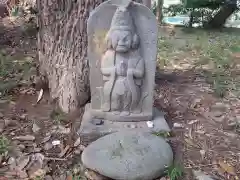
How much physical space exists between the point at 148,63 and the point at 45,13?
1.18m

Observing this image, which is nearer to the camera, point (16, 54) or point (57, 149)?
point (57, 149)

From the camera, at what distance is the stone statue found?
2.72 metres

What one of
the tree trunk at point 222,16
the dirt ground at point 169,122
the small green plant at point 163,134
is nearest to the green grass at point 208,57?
the dirt ground at point 169,122

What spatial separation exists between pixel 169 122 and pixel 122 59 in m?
0.79

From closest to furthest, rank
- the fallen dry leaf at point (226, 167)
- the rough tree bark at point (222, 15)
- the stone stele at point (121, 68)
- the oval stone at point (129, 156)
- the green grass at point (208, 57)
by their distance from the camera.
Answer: the oval stone at point (129, 156), the fallen dry leaf at point (226, 167), the stone stele at point (121, 68), the green grass at point (208, 57), the rough tree bark at point (222, 15)

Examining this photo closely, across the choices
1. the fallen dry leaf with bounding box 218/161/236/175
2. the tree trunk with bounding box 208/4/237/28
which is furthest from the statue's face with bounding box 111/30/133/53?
the tree trunk with bounding box 208/4/237/28

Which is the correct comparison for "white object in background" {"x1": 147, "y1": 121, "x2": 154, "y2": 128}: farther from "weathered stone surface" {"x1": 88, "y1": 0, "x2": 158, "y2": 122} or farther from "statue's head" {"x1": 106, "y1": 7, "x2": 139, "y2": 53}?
"statue's head" {"x1": 106, "y1": 7, "x2": 139, "y2": 53}

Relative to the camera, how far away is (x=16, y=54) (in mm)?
5355

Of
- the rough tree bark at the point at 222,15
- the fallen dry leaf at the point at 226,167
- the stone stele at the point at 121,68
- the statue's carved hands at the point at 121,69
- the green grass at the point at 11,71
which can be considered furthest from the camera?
the rough tree bark at the point at 222,15

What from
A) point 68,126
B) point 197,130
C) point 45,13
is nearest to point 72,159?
point 68,126

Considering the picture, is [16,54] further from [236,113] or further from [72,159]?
[236,113]

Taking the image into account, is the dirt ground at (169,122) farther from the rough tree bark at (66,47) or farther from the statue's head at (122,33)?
the statue's head at (122,33)

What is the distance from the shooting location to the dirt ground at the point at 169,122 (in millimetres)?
2510

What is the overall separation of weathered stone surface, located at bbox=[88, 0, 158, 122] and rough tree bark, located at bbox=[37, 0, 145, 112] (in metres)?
0.34
